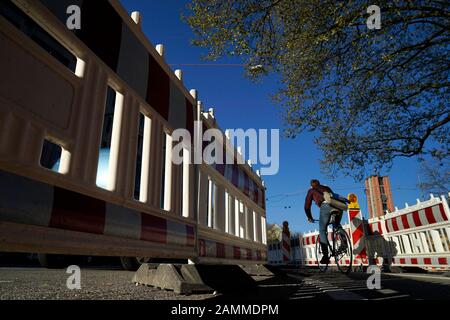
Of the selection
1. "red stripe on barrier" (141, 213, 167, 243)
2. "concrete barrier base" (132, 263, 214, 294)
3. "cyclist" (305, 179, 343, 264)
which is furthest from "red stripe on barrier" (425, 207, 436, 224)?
"red stripe on barrier" (141, 213, 167, 243)

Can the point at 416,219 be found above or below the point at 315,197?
below

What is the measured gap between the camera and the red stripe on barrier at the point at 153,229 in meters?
2.18

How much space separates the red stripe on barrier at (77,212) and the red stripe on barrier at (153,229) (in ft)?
1.46

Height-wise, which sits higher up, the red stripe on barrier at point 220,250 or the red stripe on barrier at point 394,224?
the red stripe on barrier at point 394,224

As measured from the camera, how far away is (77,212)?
159 cm

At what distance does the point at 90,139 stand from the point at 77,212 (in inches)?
18.7

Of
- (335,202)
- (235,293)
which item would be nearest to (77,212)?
(235,293)

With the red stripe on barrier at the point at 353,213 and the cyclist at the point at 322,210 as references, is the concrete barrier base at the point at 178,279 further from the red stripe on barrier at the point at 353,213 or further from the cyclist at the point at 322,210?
the red stripe on barrier at the point at 353,213

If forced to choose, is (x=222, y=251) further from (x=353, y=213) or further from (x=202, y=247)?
(x=353, y=213)

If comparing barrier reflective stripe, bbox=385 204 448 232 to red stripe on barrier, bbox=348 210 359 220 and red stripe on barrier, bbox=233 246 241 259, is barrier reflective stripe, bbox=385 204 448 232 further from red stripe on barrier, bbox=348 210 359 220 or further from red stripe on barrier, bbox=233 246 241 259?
red stripe on barrier, bbox=233 246 241 259

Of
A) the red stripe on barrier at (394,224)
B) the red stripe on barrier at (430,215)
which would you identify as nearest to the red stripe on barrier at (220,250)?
the red stripe on barrier at (430,215)

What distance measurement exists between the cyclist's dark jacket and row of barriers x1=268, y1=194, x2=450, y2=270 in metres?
2.10
